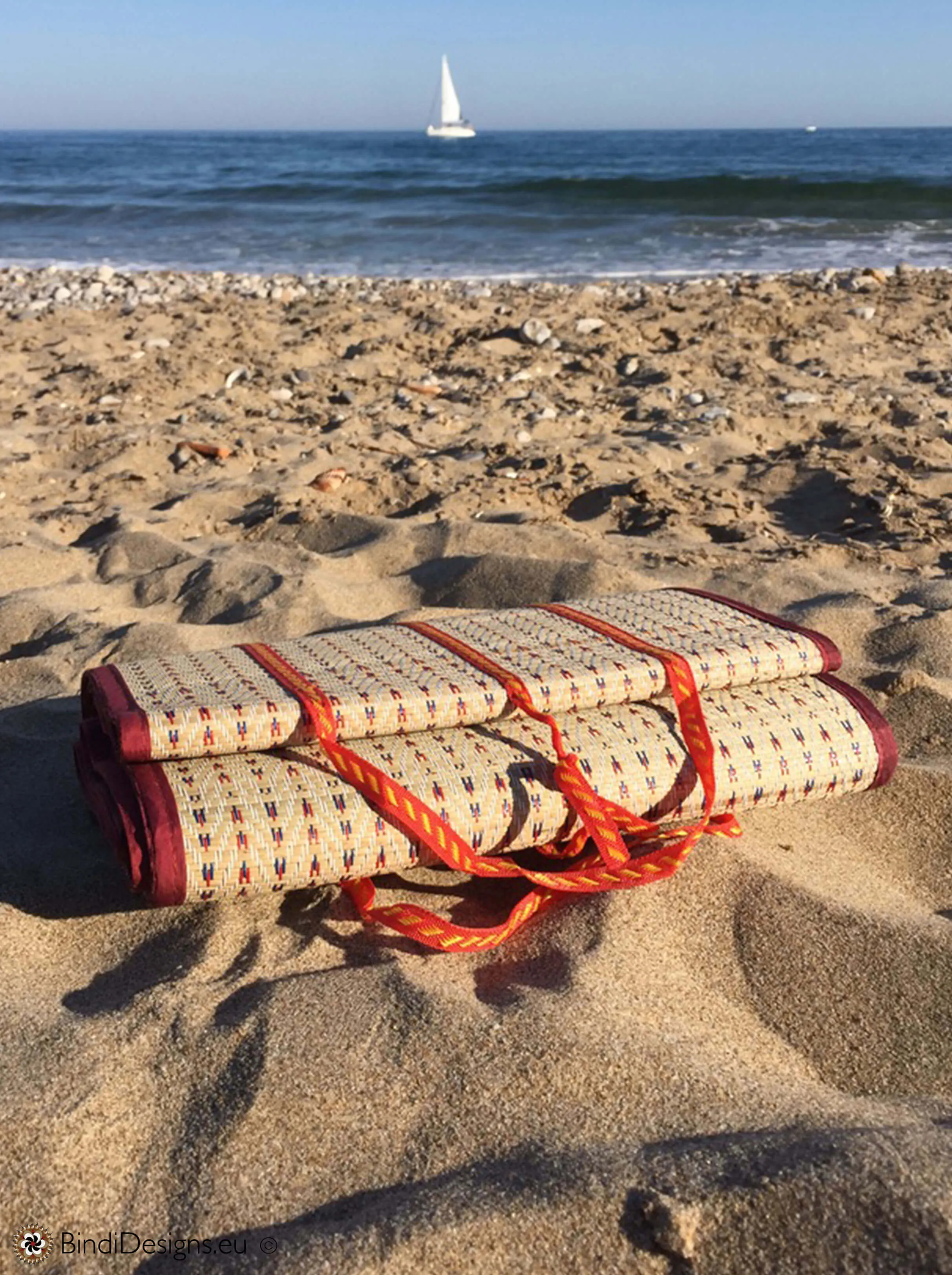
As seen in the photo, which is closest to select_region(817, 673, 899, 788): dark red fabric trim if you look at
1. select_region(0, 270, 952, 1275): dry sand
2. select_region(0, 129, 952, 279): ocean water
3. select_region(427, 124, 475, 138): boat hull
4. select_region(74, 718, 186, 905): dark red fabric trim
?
select_region(0, 270, 952, 1275): dry sand

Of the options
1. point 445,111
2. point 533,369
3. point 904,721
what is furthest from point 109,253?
point 445,111

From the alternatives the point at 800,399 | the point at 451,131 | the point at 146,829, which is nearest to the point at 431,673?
the point at 146,829

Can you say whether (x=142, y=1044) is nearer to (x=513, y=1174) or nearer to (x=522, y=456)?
(x=513, y=1174)

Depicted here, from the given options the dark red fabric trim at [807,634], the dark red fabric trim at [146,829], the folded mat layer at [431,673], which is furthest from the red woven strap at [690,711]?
the dark red fabric trim at [146,829]

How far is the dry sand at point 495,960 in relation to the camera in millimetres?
1412

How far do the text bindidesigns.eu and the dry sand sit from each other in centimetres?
1

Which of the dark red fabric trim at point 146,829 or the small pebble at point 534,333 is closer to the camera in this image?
the dark red fabric trim at point 146,829

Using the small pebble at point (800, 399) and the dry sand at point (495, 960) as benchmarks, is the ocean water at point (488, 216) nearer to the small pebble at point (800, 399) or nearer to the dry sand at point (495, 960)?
the small pebble at point (800, 399)

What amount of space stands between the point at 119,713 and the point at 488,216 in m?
14.0

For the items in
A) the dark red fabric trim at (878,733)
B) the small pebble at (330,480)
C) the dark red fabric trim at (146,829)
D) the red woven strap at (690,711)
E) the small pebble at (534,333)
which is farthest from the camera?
the small pebble at (534,333)

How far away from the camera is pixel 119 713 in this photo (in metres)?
2.05

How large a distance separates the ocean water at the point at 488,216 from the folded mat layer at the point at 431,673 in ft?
26.9

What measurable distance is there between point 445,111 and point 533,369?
67.9m

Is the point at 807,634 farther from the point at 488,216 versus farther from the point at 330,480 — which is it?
the point at 488,216
